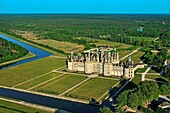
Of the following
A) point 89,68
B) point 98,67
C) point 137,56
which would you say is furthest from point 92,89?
point 137,56

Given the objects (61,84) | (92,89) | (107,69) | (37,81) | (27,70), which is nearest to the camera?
(92,89)

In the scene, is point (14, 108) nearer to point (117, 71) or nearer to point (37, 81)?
point (37, 81)

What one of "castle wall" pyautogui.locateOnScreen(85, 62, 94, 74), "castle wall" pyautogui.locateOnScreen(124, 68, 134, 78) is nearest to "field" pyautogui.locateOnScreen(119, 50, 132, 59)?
"castle wall" pyautogui.locateOnScreen(85, 62, 94, 74)

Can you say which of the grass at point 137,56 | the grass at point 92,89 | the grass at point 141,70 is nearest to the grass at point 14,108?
the grass at point 92,89

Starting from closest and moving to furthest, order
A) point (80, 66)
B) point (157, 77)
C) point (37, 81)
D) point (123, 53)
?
point (37, 81), point (157, 77), point (80, 66), point (123, 53)

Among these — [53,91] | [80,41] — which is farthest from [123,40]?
[53,91]

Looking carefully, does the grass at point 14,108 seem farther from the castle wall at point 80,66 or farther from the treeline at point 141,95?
the castle wall at point 80,66
